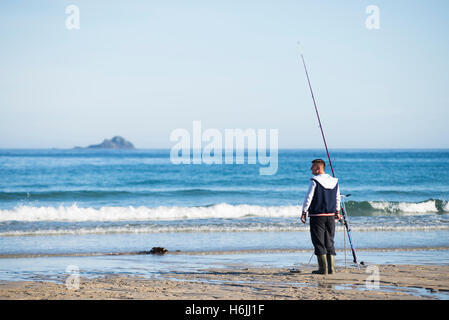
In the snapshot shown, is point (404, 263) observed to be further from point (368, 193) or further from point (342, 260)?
point (368, 193)

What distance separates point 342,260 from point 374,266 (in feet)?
2.56

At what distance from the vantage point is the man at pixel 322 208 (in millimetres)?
7441

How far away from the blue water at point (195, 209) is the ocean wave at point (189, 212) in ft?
0.13

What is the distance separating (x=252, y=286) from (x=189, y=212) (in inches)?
492

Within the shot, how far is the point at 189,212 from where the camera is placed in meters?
19.3

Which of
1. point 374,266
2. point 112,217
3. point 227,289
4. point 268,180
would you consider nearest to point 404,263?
point 374,266

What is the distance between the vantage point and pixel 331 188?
24.4 ft

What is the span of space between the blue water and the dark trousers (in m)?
3.60

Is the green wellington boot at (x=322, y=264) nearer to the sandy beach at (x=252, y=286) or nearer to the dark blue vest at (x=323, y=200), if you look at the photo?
the sandy beach at (x=252, y=286)

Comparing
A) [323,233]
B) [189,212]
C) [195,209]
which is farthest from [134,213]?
[323,233]

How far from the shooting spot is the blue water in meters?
12.1

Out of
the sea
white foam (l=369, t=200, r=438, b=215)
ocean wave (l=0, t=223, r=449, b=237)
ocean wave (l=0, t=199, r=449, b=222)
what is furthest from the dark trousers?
white foam (l=369, t=200, r=438, b=215)

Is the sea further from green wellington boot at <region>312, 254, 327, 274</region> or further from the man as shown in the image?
the man

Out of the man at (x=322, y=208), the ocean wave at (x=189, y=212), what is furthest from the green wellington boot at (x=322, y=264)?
the ocean wave at (x=189, y=212)
